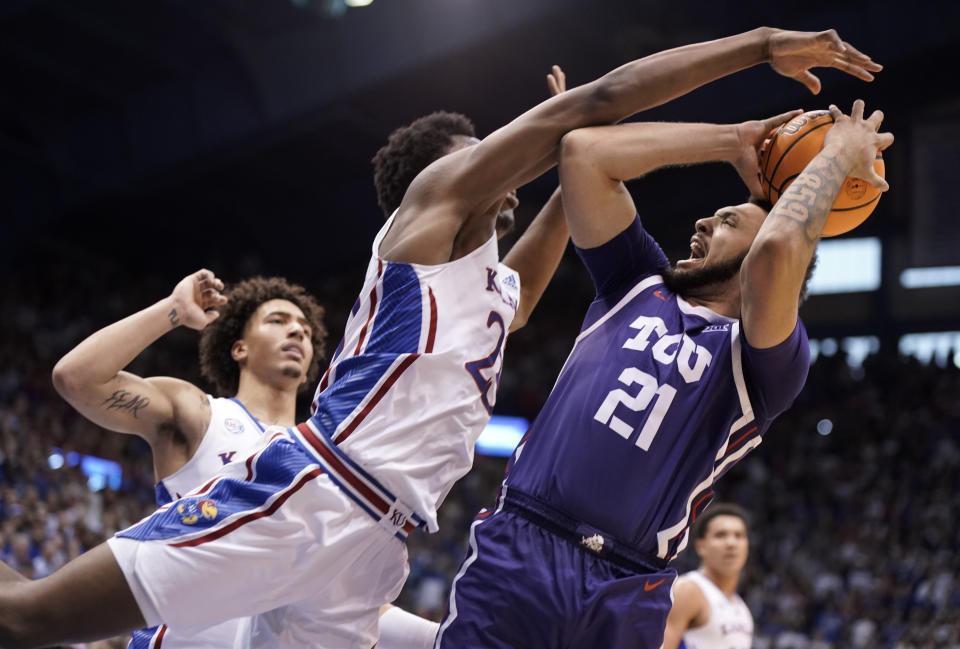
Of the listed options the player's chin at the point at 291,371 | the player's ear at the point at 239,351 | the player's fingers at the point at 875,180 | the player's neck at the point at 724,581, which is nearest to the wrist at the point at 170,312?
the player's chin at the point at 291,371

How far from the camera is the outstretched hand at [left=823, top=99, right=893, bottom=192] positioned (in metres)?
3.00

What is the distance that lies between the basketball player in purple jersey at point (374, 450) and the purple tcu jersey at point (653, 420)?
269 millimetres

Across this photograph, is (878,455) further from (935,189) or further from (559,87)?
(559,87)

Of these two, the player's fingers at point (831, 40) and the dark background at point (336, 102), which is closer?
the player's fingers at point (831, 40)

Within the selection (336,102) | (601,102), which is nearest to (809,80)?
(601,102)

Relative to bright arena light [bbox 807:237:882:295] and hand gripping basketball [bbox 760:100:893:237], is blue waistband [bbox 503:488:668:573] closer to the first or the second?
hand gripping basketball [bbox 760:100:893:237]

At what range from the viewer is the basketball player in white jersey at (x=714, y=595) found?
5707 mm

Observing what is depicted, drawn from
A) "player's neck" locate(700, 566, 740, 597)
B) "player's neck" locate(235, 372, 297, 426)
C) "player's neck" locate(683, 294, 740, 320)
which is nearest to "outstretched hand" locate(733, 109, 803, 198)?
"player's neck" locate(683, 294, 740, 320)

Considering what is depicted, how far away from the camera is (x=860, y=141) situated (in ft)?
9.89

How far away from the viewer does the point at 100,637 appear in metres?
2.68

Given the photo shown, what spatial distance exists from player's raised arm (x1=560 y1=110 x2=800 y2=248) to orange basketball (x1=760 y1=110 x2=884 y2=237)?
0.04m

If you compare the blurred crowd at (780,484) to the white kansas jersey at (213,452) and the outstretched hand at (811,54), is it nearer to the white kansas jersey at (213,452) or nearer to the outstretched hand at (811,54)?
the white kansas jersey at (213,452)

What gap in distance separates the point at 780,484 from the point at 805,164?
1553 cm

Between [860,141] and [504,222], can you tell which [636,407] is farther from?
[860,141]
